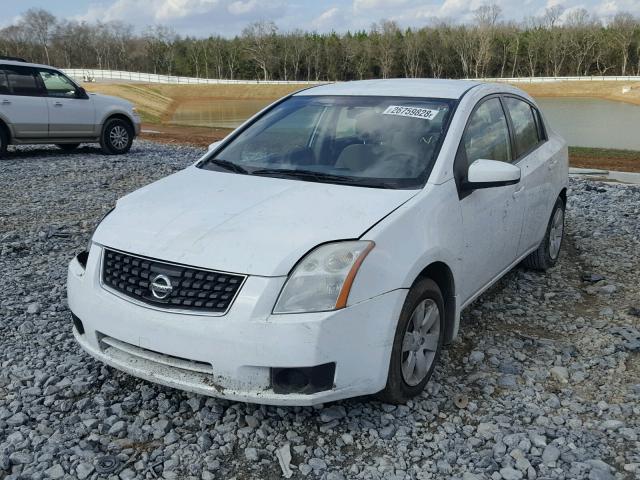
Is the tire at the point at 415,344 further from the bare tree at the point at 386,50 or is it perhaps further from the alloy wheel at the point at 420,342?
the bare tree at the point at 386,50

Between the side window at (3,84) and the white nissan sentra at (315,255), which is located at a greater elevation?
the side window at (3,84)

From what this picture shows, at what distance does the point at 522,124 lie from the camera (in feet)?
16.8

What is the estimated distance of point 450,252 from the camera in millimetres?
3572

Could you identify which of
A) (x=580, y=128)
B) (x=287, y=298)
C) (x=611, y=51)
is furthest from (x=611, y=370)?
(x=611, y=51)

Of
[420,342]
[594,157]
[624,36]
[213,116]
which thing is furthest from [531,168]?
[624,36]

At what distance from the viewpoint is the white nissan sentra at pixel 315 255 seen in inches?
114

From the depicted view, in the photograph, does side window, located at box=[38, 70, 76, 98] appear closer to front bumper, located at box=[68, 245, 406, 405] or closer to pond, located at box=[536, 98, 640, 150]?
front bumper, located at box=[68, 245, 406, 405]

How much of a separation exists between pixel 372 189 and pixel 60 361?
2.23m

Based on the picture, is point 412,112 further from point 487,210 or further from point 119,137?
point 119,137

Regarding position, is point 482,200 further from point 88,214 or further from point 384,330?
point 88,214

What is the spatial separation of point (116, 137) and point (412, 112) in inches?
433

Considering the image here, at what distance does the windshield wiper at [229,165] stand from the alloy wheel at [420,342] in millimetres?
1516

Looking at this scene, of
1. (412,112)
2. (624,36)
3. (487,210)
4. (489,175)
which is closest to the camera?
(489,175)

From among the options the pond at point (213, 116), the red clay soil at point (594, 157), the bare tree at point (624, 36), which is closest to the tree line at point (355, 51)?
the bare tree at point (624, 36)
